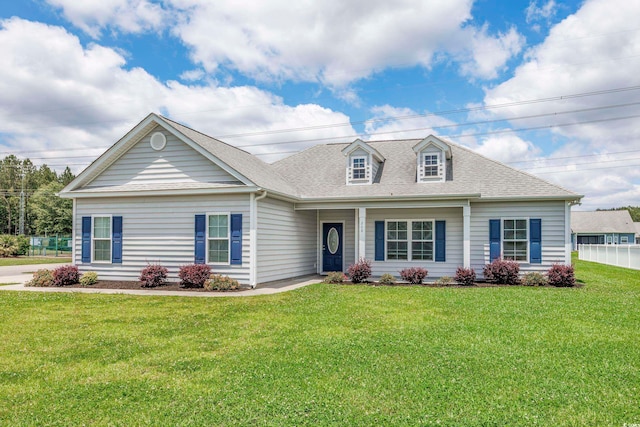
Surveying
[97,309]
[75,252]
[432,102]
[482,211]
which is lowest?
[97,309]

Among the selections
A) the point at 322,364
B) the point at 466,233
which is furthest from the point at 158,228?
the point at 322,364

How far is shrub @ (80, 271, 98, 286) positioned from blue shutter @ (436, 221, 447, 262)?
12057 mm

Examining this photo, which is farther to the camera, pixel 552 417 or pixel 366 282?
pixel 366 282

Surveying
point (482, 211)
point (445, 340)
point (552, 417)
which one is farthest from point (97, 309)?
point (482, 211)

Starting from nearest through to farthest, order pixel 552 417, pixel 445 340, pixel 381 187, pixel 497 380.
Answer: pixel 552 417 → pixel 497 380 → pixel 445 340 → pixel 381 187

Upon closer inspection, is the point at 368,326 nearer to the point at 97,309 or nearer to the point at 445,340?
the point at 445,340

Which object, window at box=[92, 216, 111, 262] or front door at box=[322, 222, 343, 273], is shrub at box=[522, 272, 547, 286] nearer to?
front door at box=[322, 222, 343, 273]

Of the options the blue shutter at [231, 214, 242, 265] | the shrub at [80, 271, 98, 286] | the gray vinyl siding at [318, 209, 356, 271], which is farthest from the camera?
the gray vinyl siding at [318, 209, 356, 271]

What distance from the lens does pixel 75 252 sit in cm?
1586

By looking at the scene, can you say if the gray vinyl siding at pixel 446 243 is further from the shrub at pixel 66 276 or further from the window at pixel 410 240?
the shrub at pixel 66 276

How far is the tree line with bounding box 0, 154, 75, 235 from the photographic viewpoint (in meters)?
57.9

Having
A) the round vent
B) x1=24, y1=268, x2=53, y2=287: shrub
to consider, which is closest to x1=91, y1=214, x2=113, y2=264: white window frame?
x1=24, y1=268, x2=53, y2=287: shrub

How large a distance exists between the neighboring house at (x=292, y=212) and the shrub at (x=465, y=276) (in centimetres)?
51

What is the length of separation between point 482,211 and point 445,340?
10.3 metres
